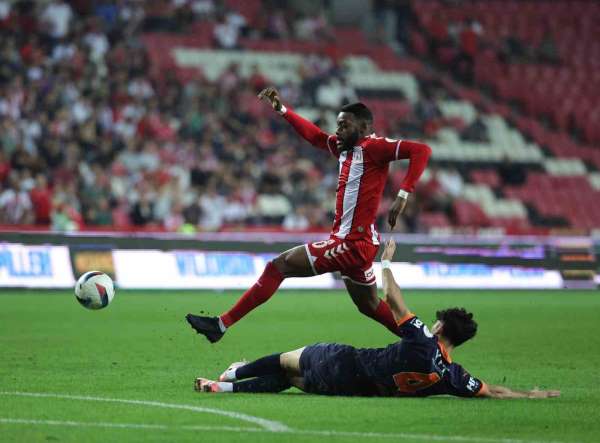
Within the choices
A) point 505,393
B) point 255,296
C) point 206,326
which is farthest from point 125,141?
point 505,393

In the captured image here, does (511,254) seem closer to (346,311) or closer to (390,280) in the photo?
(346,311)

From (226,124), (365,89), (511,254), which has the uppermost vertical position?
(365,89)

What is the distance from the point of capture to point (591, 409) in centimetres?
894

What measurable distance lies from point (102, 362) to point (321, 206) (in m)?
15.5

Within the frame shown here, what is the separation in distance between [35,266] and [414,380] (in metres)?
13.7

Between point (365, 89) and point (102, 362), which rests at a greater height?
point (365, 89)

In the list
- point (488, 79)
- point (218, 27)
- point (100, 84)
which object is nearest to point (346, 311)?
point (100, 84)

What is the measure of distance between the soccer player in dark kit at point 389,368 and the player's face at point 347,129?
144 cm

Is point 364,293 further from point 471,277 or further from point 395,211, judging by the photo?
point 471,277

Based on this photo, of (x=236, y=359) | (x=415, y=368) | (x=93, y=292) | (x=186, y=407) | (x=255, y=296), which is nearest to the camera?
(x=186, y=407)

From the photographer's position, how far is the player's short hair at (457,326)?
8.89 m

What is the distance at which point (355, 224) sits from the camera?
10562 millimetres

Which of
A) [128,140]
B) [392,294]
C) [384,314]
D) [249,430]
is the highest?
[128,140]

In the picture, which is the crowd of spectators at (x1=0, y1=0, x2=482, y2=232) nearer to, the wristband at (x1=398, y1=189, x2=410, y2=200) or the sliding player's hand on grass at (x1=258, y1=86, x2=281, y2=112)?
the sliding player's hand on grass at (x1=258, y1=86, x2=281, y2=112)
